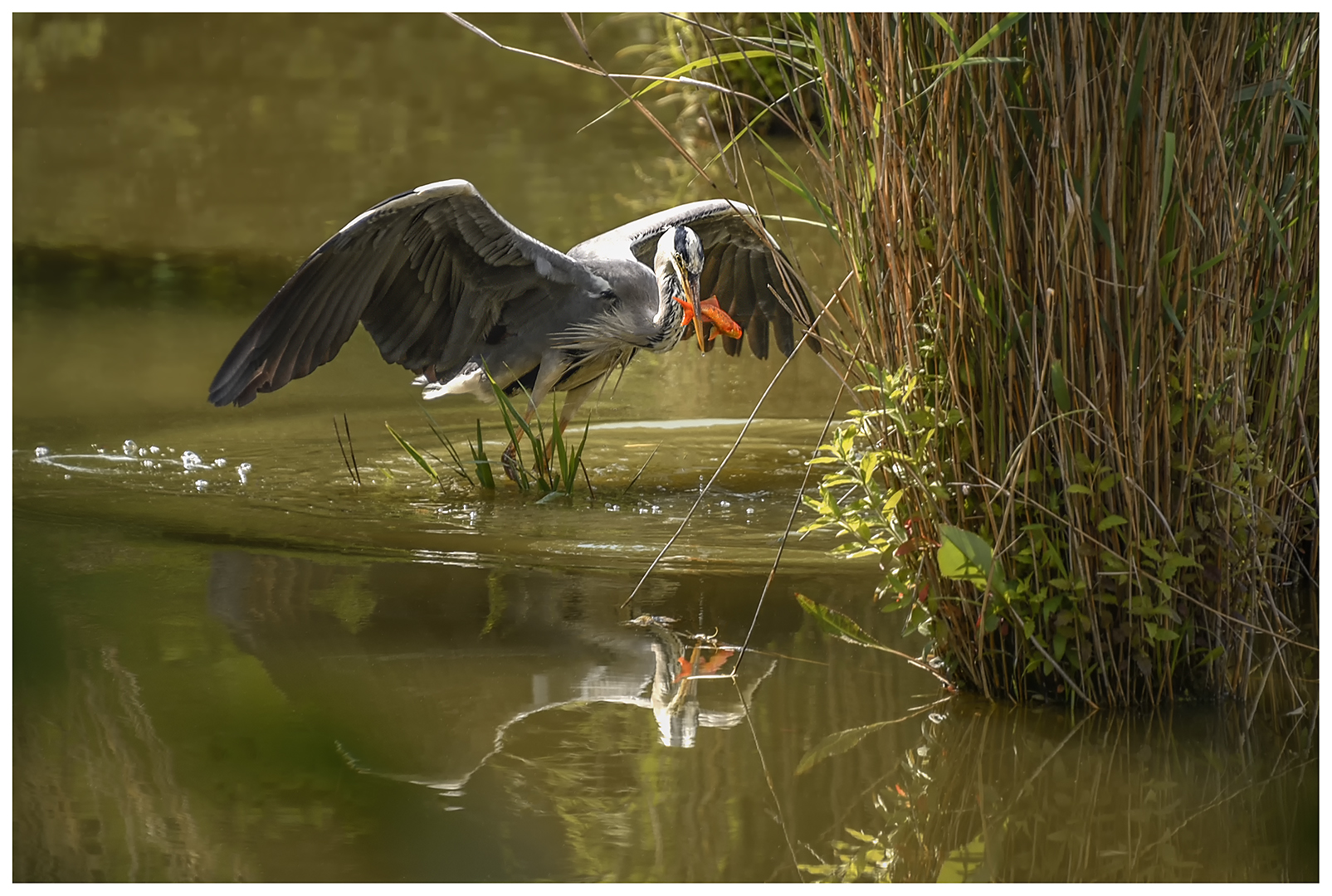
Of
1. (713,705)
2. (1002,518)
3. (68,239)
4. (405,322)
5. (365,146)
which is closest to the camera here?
(1002,518)

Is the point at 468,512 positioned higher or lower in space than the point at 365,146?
lower

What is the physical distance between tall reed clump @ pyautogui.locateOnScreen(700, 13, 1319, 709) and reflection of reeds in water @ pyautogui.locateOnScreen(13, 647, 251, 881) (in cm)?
117

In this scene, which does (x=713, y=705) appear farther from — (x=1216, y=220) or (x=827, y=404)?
(x=827, y=404)

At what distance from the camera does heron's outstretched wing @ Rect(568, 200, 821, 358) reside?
539 centimetres

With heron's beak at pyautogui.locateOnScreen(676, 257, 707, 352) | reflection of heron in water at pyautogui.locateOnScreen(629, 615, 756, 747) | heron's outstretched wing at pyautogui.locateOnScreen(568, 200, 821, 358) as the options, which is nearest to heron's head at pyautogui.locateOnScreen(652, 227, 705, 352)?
heron's beak at pyautogui.locateOnScreen(676, 257, 707, 352)

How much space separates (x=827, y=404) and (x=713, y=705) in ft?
11.9

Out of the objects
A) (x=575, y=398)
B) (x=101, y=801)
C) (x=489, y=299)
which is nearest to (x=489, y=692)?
(x=101, y=801)

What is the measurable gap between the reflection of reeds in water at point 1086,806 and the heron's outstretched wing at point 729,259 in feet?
9.43

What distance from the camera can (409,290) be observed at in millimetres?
4777

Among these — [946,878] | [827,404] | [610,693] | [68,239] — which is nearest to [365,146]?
[68,239]

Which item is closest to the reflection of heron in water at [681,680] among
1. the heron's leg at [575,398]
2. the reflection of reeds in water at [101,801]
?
the reflection of reeds in water at [101,801]

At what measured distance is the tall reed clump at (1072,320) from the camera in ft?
8.20

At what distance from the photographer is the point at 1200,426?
105 inches

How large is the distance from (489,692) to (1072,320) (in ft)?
4.02
